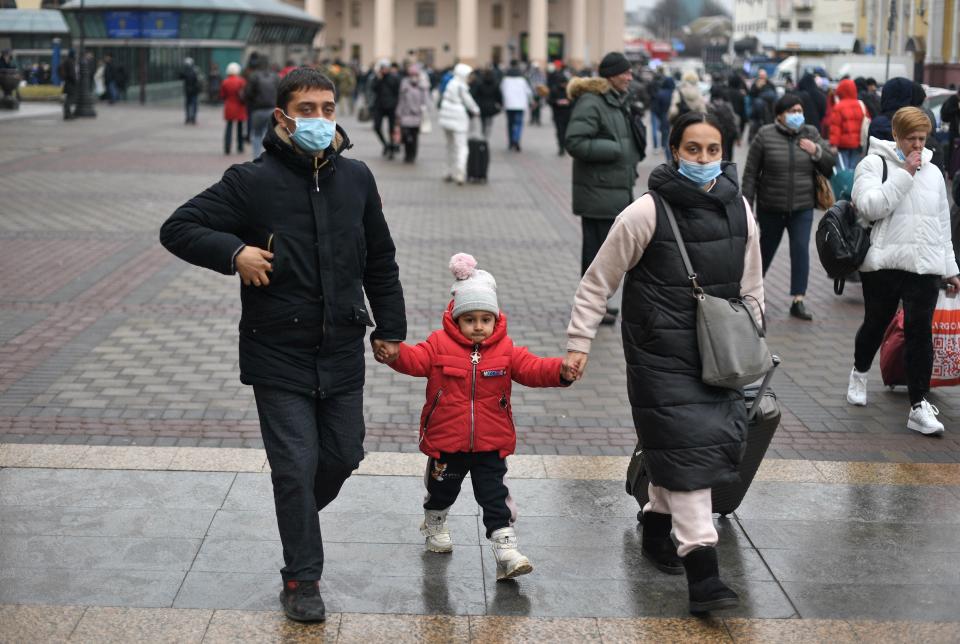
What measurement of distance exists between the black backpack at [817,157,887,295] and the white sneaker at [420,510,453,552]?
2.70 meters

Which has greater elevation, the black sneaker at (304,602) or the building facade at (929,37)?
the building facade at (929,37)

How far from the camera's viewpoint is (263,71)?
20469mm

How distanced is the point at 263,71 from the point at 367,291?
1644 centimetres

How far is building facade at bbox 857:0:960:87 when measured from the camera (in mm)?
34625

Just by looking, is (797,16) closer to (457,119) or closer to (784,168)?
(457,119)

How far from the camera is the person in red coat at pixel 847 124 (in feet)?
55.2

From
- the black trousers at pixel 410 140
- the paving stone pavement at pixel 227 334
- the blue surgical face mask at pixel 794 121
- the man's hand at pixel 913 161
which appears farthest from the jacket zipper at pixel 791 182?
the black trousers at pixel 410 140

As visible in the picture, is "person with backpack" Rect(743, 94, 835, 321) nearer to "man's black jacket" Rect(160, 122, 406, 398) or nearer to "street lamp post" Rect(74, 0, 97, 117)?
"man's black jacket" Rect(160, 122, 406, 398)

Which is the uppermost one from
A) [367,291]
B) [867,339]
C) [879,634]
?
[367,291]

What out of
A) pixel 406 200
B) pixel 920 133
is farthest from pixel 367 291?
pixel 406 200

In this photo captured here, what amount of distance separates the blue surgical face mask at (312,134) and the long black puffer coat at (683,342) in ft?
3.69

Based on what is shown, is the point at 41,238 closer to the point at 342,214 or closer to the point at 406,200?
the point at 406,200

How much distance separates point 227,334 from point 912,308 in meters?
4.53

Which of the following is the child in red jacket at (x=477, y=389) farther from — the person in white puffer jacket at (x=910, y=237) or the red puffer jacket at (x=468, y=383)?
the person in white puffer jacket at (x=910, y=237)
